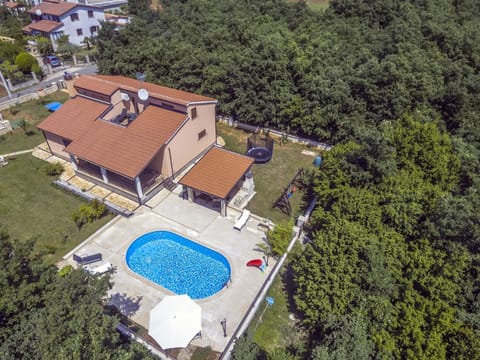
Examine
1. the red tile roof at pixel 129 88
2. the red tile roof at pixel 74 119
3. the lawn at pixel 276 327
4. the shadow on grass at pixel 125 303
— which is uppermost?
the red tile roof at pixel 129 88

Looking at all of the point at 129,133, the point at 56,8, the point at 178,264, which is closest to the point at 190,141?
the point at 129,133

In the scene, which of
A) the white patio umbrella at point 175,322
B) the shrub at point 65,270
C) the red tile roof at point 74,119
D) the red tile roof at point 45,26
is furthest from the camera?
the red tile roof at point 45,26

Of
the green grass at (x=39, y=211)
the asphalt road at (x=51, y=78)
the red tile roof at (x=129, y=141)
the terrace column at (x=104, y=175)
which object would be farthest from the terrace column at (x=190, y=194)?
the asphalt road at (x=51, y=78)

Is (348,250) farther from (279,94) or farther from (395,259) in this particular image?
(279,94)

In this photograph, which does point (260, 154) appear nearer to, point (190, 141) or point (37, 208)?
point (190, 141)

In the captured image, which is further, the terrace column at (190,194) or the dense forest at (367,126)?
the terrace column at (190,194)

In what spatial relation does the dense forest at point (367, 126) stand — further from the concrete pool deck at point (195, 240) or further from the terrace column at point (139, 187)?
the terrace column at point (139, 187)
